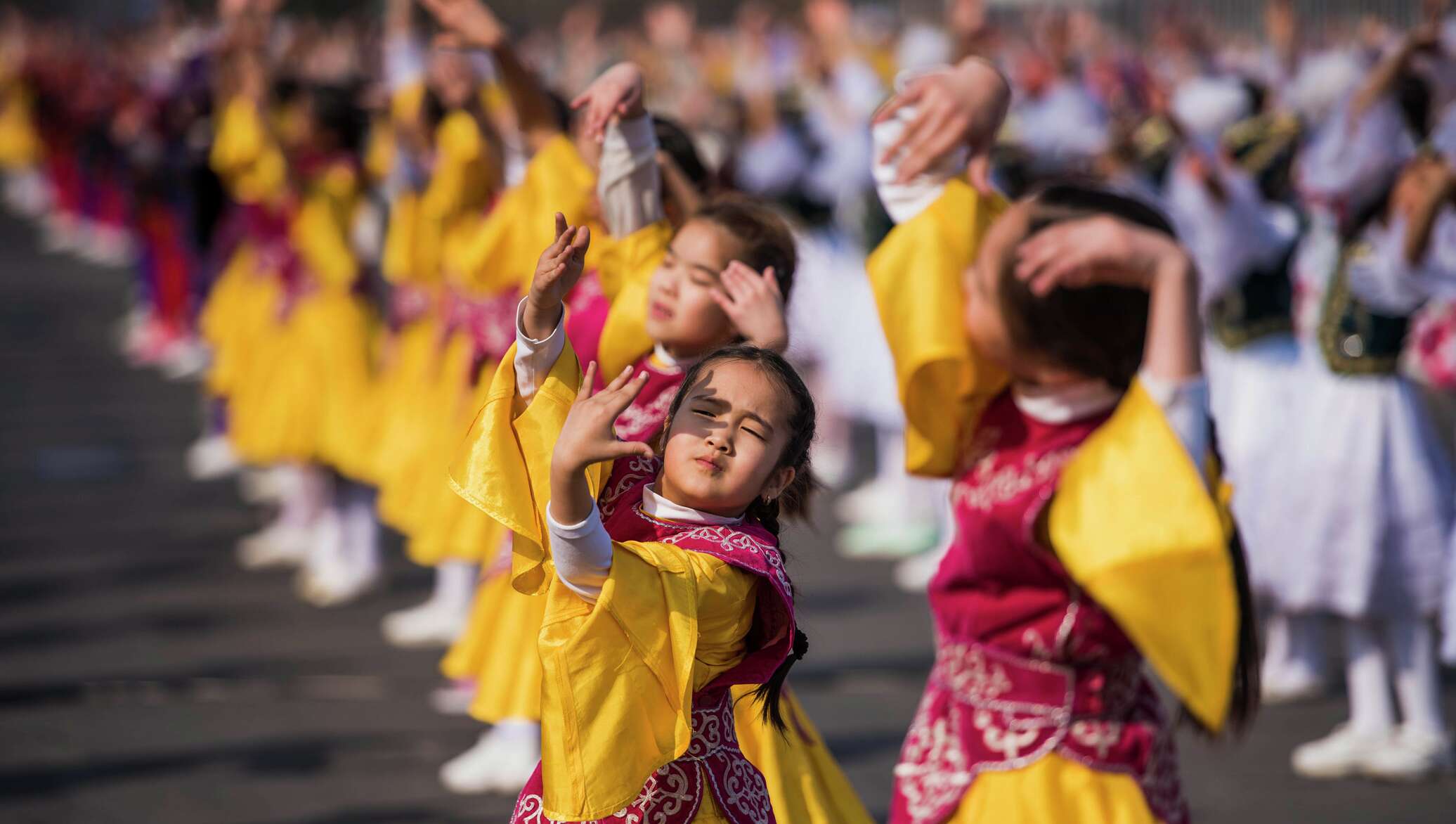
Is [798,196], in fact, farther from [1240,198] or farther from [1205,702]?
[1205,702]

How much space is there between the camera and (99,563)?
6.97 metres

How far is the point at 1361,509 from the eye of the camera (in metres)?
4.63

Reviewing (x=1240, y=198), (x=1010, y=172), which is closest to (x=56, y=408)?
(x=1010, y=172)

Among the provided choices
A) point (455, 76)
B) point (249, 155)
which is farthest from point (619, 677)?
point (249, 155)

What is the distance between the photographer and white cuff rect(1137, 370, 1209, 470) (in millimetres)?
2184

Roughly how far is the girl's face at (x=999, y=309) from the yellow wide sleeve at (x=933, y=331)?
3cm

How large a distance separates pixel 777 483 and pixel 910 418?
38cm

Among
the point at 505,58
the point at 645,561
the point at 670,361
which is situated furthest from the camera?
the point at 505,58

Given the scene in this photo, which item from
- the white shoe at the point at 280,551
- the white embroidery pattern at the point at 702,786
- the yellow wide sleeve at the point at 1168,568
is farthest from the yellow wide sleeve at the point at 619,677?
the white shoe at the point at 280,551

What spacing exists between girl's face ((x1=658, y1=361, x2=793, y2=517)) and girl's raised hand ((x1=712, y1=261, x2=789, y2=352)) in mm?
359

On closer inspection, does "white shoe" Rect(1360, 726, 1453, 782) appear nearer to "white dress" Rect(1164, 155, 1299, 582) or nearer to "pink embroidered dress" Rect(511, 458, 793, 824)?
"white dress" Rect(1164, 155, 1299, 582)

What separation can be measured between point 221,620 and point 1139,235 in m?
4.65

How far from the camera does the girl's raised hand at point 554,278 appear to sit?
2.17m

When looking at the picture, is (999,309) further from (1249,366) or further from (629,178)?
(1249,366)
